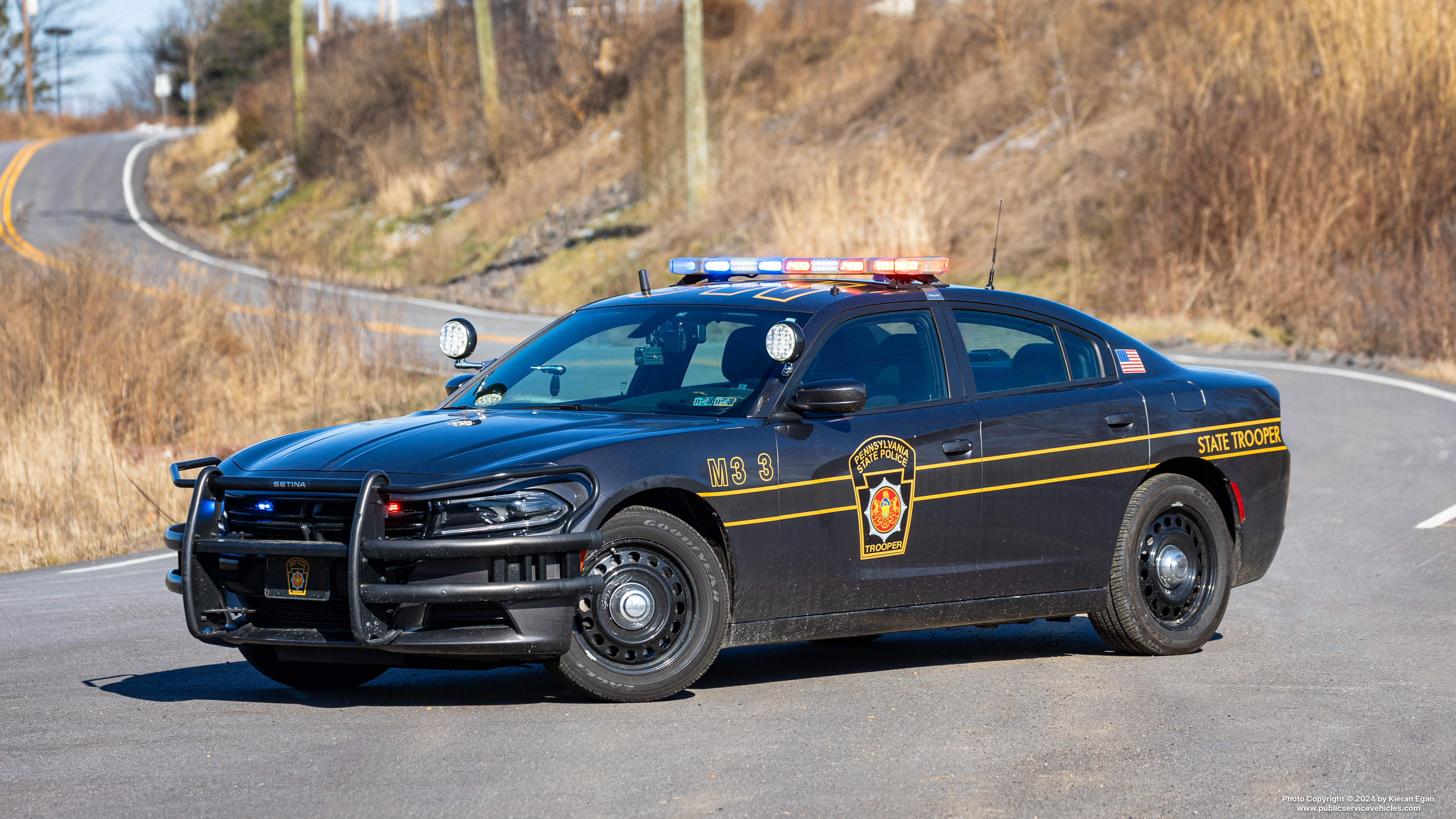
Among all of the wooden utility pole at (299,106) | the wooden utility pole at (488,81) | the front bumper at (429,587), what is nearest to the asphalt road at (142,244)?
the wooden utility pole at (299,106)

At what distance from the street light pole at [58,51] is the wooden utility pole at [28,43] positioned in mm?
1042

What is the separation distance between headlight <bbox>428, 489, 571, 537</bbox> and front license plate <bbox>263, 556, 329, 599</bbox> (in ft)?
1.41

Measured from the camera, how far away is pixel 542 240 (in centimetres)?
3794

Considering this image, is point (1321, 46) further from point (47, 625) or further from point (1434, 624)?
point (47, 625)

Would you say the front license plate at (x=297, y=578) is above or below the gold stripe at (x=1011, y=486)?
below

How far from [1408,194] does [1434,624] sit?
18.7 metres

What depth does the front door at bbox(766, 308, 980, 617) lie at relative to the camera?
21.2 ft

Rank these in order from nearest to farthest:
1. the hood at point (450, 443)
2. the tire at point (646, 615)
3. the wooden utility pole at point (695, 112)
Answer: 1. the hood at point (450, 443)
2. the tire at point (646, 615)
3. the wooden utility pole at point (695, 112)

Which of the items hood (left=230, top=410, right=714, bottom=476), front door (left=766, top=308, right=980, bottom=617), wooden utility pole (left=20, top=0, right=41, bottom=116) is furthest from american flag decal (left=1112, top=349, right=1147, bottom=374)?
wooden utility pole (left=20, top=0, right=41, bottom=116)

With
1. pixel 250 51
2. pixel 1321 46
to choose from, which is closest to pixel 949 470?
pixel 1321 46

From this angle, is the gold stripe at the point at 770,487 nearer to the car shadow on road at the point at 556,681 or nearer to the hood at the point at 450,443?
the hood at the point at 450,443

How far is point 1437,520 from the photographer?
1112cm

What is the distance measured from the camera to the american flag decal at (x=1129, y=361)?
25.3ft

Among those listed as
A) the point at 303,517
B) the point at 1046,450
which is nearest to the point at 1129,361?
the point at 1046,450
